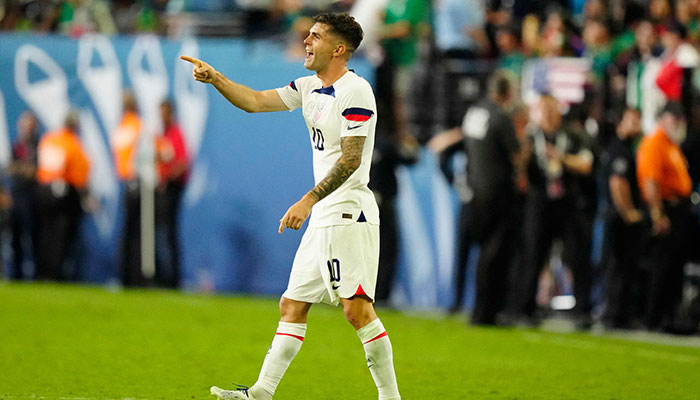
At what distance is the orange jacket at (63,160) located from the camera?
16.2 meters

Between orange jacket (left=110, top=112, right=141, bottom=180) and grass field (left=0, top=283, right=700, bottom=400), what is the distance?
8.78ft

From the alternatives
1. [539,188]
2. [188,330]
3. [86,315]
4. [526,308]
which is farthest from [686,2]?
[86,315]

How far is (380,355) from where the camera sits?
630 cm

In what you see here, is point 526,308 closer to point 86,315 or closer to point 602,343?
point 602,343

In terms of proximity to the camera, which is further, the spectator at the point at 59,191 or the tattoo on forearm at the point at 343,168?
the spectator at the point at 59,191

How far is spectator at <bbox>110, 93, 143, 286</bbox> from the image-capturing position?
1591cm

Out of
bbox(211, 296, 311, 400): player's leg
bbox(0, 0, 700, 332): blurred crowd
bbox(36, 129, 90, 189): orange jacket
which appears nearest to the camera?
bbox(211, 296, 311, 400): player's leg

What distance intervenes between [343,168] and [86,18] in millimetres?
12744

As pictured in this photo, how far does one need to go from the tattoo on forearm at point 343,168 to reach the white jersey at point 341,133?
0.05 meters

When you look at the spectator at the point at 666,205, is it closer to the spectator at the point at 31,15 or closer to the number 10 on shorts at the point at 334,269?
the number 10 on shorts at the point at 334,269

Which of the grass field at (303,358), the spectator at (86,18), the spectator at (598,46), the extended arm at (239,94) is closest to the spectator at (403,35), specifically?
the spectator at (598,46)

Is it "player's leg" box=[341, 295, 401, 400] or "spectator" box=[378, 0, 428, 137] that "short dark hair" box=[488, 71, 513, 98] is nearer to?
"spectator" box=[378, 0, 428, 137]

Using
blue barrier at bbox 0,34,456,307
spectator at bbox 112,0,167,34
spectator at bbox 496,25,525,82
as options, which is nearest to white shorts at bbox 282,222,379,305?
spectator at bbox 496,25,525,82

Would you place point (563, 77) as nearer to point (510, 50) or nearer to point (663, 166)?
point (510, 50)
